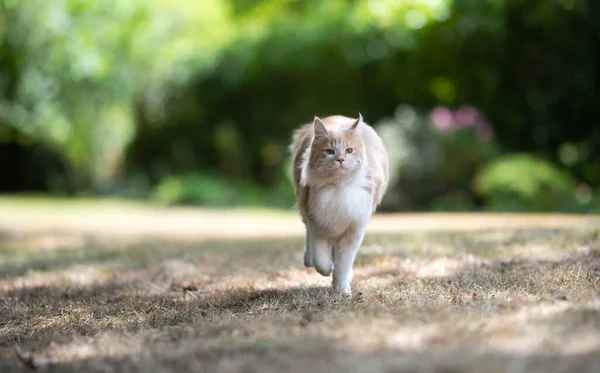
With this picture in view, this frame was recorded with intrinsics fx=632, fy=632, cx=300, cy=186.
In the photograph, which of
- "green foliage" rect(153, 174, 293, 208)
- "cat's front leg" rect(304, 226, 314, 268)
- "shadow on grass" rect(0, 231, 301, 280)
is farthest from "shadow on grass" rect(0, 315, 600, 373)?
"green foliage" rect(153, 174, 293, 208)

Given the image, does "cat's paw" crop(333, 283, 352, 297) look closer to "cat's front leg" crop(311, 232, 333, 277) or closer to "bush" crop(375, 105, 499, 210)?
"cat's front leg" crop(311, 232, 333, 277)

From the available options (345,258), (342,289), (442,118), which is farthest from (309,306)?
(442,118)

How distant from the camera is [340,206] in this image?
3689 mm

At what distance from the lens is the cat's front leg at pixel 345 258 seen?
3797 millimetres

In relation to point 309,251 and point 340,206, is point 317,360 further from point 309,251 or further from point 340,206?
point 309,251

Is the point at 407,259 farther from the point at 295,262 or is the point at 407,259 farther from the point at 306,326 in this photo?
the point at 306,326

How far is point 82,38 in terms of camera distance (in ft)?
40.6

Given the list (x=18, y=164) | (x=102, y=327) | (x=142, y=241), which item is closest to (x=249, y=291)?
(x=102, y=327)

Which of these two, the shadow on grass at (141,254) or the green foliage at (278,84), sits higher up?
the green foliage at (278,84)

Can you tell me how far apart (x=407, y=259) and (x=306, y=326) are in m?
2.11

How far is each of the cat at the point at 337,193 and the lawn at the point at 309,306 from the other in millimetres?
219

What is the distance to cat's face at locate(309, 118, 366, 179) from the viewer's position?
3.68 meters

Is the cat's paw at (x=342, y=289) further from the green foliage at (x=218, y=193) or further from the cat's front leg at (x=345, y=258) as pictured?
the green foliage at (x=218, y=193)

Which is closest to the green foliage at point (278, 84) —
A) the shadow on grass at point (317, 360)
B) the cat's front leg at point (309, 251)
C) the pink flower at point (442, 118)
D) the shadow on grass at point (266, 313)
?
the pink flower at point (442, 118)
